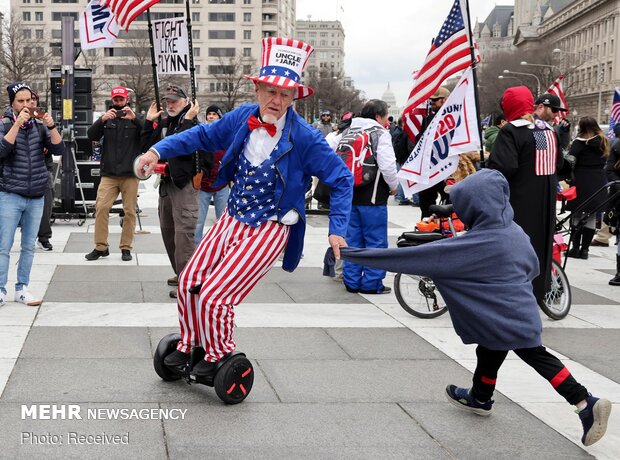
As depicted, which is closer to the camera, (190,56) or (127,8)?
(190,56)

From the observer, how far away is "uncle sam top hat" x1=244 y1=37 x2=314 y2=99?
4750mm

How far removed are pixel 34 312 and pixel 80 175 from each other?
331 inches

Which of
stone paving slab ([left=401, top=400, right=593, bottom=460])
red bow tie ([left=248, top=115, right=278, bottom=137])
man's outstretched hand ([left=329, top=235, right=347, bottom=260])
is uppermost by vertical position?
red bow tie ([left=248, top=115, right=278, bottom=137])

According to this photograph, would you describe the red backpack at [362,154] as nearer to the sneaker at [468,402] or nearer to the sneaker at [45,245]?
the sneaker at [468,402]

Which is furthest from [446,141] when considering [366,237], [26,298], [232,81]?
[232,81]

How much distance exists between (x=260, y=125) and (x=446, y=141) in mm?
2836

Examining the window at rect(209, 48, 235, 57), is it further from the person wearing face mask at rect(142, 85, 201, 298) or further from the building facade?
the person wearing face mask at rect(142, 85, 201, 298)

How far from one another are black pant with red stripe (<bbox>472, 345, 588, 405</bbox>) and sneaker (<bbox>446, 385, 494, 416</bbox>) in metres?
0.03

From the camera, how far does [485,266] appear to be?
443cm

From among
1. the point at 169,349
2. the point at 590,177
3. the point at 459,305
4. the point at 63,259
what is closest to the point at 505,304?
the point at 459,305

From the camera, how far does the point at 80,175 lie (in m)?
15.2

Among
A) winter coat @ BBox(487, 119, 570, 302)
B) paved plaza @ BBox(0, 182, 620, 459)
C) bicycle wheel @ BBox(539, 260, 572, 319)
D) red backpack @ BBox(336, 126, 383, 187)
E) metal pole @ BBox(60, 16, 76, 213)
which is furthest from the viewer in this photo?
metal pole @ BBox(60, 16, 76, 213)

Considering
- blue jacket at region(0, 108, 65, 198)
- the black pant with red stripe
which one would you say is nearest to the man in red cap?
blue jacket at region(0, 108, 65, 198)

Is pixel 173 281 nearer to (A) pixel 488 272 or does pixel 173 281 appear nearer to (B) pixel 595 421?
(A) pixel 488 272
